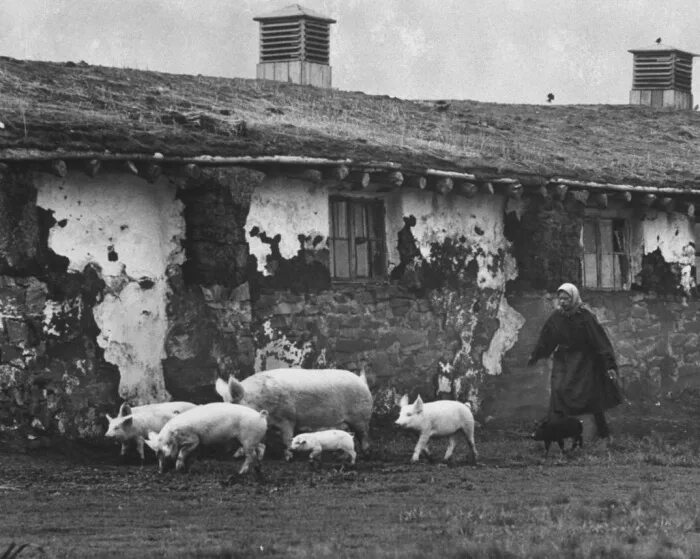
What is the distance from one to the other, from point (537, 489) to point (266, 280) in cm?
565

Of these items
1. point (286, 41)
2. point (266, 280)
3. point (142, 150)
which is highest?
point (286, 41)

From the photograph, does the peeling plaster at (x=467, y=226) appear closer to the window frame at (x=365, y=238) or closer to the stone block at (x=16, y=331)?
the window frame at (x=365, y=238)

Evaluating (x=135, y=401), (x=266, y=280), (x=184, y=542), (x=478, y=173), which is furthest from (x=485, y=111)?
(x=184, y=542)

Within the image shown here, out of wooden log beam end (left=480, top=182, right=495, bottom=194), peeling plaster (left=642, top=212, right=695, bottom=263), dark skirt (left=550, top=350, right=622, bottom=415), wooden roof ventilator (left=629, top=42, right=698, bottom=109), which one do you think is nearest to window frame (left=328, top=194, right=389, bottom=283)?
wooden log beam end (left=480, top=182, right=495, bottom=194)

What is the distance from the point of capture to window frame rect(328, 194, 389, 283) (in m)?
21.9

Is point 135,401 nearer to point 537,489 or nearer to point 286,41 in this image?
point 537,489

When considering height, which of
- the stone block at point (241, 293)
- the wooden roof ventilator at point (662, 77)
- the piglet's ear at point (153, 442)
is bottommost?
the piglet's ear at point (153, 442)

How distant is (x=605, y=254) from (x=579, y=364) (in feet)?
18.9

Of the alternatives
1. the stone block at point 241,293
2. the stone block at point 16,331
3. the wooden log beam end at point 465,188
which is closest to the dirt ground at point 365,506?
the stone block at point 16,331

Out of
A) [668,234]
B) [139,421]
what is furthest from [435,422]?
[668,234]

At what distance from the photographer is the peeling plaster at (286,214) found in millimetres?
20625

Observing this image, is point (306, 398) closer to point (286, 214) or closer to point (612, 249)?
point (286, 214)

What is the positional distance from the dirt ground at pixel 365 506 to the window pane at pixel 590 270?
5.32 meters

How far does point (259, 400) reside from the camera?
60.5 ft
